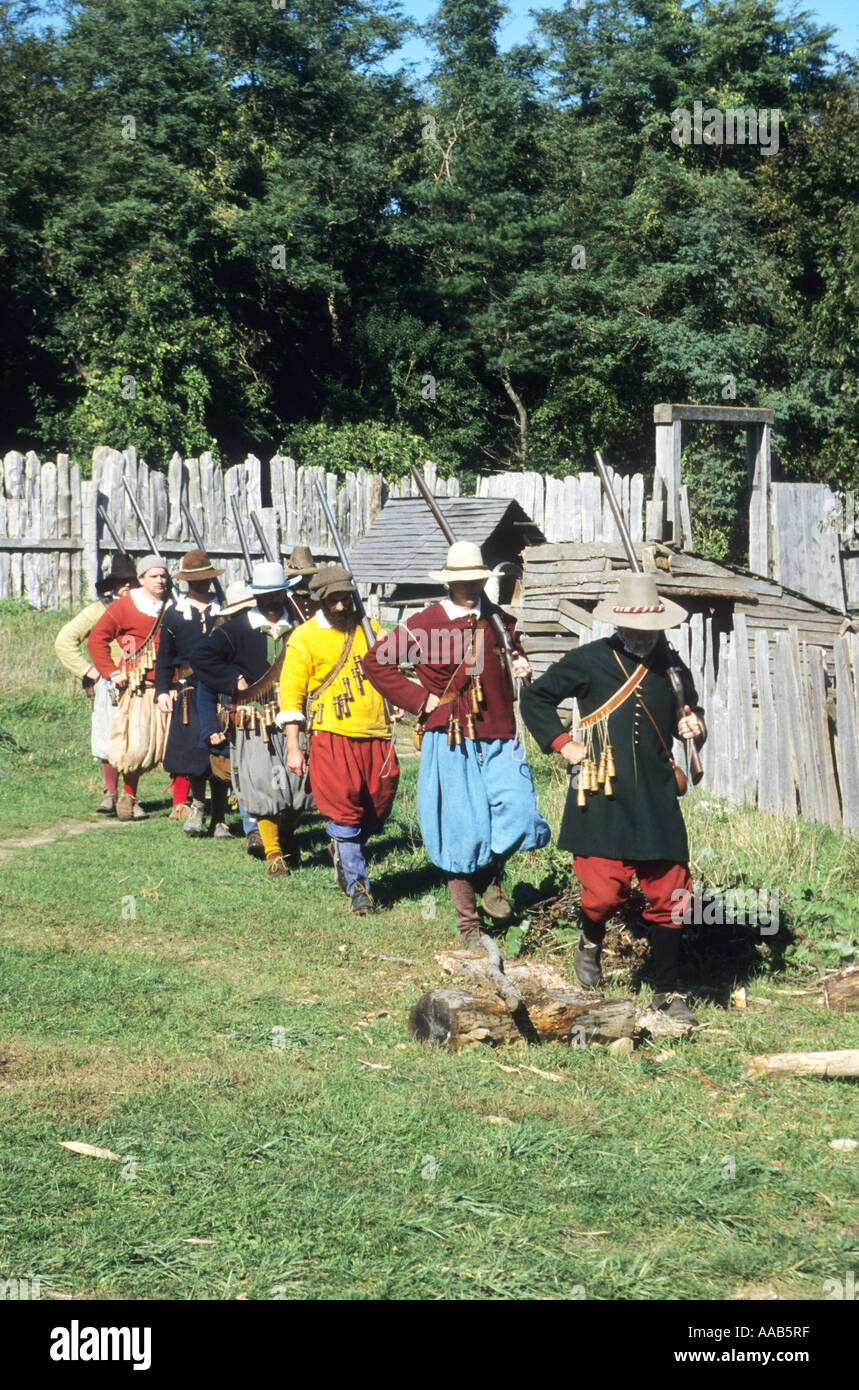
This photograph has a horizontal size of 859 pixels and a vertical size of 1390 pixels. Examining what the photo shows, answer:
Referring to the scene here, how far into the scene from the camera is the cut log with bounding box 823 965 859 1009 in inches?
258

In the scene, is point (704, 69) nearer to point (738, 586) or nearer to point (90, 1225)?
point (738, 586)

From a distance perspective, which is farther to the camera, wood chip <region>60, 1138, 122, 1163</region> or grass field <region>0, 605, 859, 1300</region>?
wood chip <region>60, 1138, 122, 1163</region>

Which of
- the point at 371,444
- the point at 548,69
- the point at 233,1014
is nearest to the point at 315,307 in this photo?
the point at 371,444

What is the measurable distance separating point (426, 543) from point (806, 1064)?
13.8 metres

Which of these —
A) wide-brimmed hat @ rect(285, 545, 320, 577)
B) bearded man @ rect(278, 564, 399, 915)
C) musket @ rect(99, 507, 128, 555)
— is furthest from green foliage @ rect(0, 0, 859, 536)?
bearded man @ rect(278, 564, 399, 915)

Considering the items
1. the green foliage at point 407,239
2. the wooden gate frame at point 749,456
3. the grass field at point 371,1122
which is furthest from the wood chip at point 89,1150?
the green foliage at point 407,239

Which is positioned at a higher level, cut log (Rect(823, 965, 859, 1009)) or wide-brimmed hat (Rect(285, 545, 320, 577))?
wide-brimmed hat (Rect(285, 545, 320, 577))

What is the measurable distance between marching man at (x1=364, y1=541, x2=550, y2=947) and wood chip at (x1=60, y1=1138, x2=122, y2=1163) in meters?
3.15

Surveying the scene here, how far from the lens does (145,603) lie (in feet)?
38.1

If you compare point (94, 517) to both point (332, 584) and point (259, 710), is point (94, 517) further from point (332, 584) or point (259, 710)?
point (332, 584)

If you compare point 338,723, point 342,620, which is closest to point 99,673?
point 342,620

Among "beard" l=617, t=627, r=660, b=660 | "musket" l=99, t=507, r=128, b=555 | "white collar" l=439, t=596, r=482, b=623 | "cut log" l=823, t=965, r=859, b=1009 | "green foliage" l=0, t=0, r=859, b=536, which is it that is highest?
"green foliage" l=0, t=0, r=859, b=536

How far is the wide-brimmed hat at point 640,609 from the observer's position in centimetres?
646

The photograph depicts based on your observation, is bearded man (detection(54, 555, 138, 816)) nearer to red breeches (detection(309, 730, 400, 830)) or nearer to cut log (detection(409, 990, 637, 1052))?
red breeches (detection(309, 730, 400, 830))
